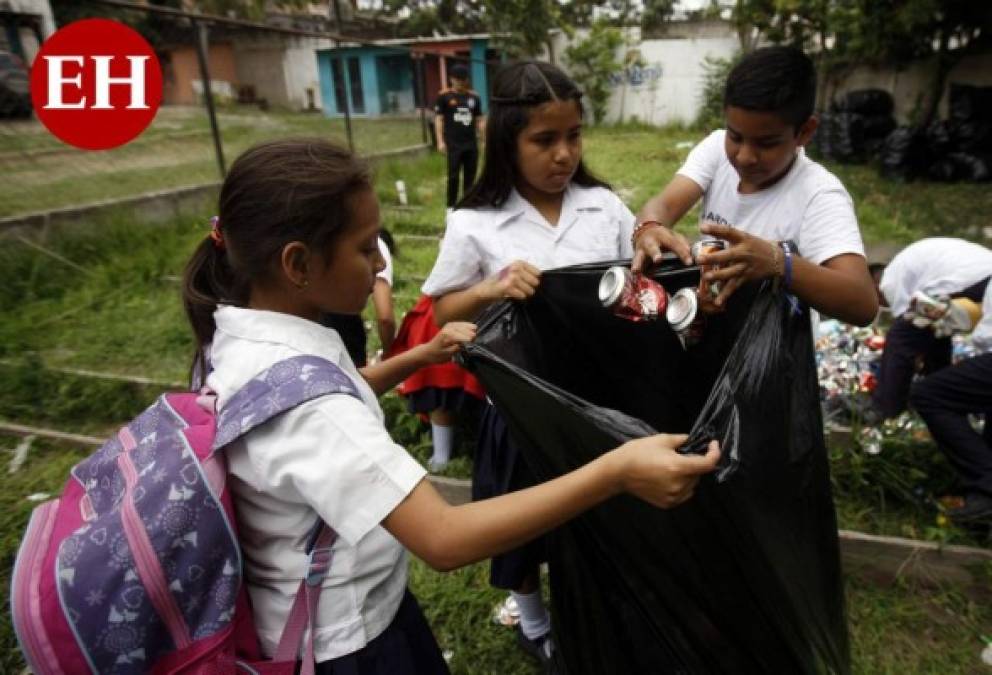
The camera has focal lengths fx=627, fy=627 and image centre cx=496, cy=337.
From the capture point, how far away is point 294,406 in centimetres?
83

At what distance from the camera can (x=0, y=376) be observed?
3432 mm

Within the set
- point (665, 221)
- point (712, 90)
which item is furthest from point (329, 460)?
point (712, 90)

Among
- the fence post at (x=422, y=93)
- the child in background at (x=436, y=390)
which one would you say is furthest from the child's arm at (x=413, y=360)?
the fence post at (x=422, y=93)

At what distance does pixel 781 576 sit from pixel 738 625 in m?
0.10

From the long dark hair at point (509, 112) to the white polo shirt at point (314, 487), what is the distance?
72 cm

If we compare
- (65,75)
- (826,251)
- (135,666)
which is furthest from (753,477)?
(65,75)

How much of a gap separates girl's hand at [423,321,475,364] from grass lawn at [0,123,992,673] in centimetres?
106

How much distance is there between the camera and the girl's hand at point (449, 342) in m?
1.27

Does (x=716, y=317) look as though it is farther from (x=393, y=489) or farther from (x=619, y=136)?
(x=619, y=136)

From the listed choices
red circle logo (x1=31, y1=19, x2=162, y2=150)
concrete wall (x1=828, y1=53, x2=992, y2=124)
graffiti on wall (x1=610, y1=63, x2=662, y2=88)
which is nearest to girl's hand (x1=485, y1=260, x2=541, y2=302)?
red circle logo (x1=31, y1=19, x2=162, y2=150)

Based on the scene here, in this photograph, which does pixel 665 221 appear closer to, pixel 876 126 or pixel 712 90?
pixel 876 126

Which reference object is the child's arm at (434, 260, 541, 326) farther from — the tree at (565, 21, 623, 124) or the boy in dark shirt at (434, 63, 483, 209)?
the tree at (565, 21, 623, 124)

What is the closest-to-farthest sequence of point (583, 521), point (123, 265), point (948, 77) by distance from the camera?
point (583, 521), point (123, 265), point (948, 77)

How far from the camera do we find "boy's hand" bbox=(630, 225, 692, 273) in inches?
53.4
